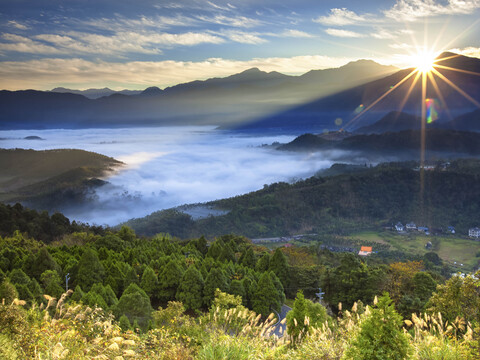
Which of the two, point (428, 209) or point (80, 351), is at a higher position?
point (80, 351)

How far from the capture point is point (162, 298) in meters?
29.5

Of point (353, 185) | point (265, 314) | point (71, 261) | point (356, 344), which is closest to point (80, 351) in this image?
point (356, 344)

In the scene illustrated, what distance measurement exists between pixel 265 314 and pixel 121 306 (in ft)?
30.8

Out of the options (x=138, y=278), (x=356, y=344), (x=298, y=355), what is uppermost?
(x=356, y=344)

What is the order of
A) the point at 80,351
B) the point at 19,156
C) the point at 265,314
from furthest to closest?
the point at 19,156
the point at 265,314
the point at 80,351

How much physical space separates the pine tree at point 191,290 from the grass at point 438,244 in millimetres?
77537

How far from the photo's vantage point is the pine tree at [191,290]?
1097 inches

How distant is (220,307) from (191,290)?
7597mm

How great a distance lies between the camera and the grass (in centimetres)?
9737

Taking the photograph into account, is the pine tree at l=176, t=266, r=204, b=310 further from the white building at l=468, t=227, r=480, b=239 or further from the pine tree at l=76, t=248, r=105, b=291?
the white building at l=468, t=227, r=480, b=239

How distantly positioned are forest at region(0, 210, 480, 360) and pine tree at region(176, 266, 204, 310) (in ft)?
0.23

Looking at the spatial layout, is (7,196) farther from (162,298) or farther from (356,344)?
(356,344)

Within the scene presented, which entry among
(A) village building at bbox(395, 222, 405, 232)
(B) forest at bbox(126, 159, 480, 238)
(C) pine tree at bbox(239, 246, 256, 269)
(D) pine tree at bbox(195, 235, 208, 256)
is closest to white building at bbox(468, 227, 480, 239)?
(B) forest at bbox(126, 159, 480, 238)

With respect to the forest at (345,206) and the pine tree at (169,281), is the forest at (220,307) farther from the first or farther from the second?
the forest at (345,206)
